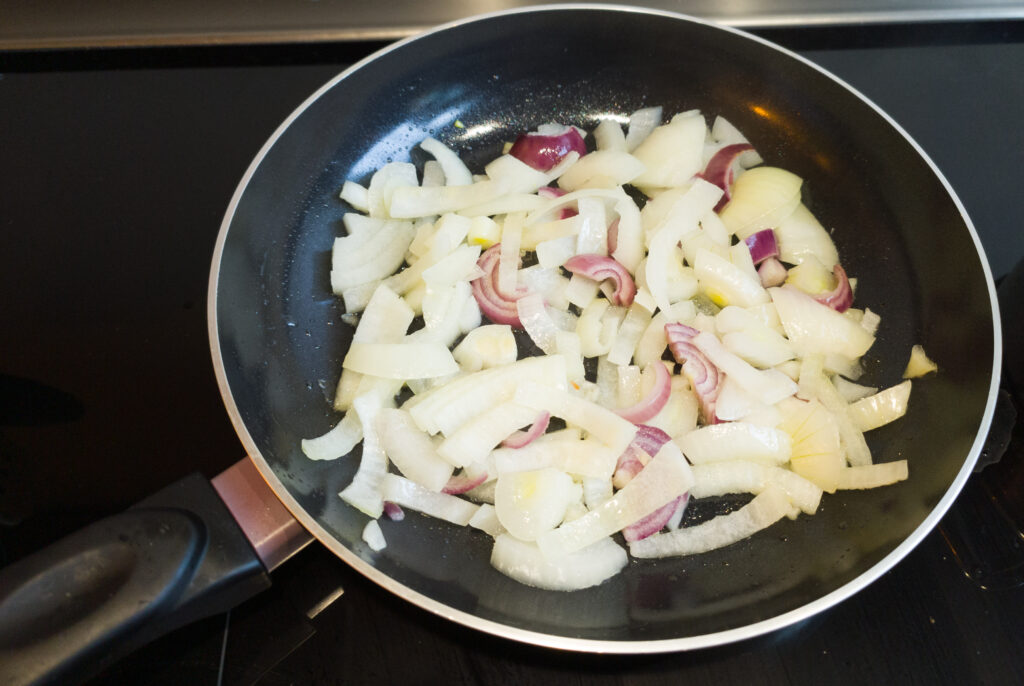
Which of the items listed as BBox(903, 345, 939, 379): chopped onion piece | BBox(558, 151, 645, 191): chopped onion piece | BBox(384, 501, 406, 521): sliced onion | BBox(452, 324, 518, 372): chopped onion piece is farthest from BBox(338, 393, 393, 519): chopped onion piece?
BBox(903, 345, 939, 379): chopped onion piece

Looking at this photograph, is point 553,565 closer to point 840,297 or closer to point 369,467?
point 369,467

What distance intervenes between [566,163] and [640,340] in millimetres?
379

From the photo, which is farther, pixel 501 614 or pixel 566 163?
pixel 566 163

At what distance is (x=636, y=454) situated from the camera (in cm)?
98

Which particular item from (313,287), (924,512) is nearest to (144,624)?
(313,287)

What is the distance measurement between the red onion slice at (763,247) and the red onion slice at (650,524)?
1.52ft

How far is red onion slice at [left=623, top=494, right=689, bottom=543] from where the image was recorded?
0.94m

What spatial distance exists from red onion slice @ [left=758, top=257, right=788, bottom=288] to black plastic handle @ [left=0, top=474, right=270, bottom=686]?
34.6 inches

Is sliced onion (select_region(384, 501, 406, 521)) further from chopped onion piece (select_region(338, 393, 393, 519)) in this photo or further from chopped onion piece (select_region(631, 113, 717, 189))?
chopped onion piece (select_region(631, 113, 717, 189))

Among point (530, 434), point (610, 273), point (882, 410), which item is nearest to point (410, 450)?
point (530, 434)

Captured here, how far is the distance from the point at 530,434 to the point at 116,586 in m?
0.53

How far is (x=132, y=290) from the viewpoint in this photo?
120 centimetres

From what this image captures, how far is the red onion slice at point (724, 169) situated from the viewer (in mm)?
1239

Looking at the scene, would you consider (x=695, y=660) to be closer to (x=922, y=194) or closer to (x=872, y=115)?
(x=922, y=194)
